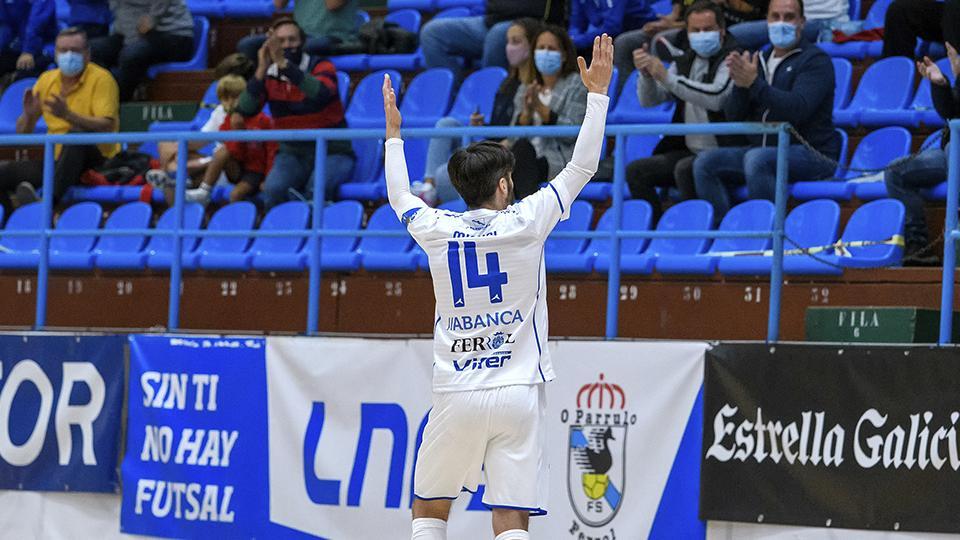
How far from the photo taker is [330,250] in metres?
11.1

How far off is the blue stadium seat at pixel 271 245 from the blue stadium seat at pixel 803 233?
3.00 metres

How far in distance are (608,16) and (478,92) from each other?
1130mm

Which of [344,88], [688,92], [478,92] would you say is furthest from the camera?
[344,88]

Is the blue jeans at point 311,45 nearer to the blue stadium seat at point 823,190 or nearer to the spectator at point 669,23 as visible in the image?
the spectator at point 669,23

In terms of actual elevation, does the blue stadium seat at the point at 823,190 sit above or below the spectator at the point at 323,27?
below

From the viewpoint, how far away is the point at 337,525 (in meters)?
9.45

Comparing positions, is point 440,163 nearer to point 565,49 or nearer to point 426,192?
point 426,192

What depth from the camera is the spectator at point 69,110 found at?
42.2ft

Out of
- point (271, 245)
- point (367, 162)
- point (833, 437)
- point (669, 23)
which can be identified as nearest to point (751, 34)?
point (669, 23)

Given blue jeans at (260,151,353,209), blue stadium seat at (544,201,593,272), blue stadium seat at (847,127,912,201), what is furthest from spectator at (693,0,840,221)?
blue jeans at (260,151,353,209)

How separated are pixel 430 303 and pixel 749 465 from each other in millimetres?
2686

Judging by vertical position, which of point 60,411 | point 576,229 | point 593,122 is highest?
point 593,122

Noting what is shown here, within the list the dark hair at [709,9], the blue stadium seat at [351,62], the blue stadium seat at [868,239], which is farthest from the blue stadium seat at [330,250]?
the blue stadium seat at [868,239]

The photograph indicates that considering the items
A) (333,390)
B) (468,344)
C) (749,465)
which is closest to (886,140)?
(749,465)
